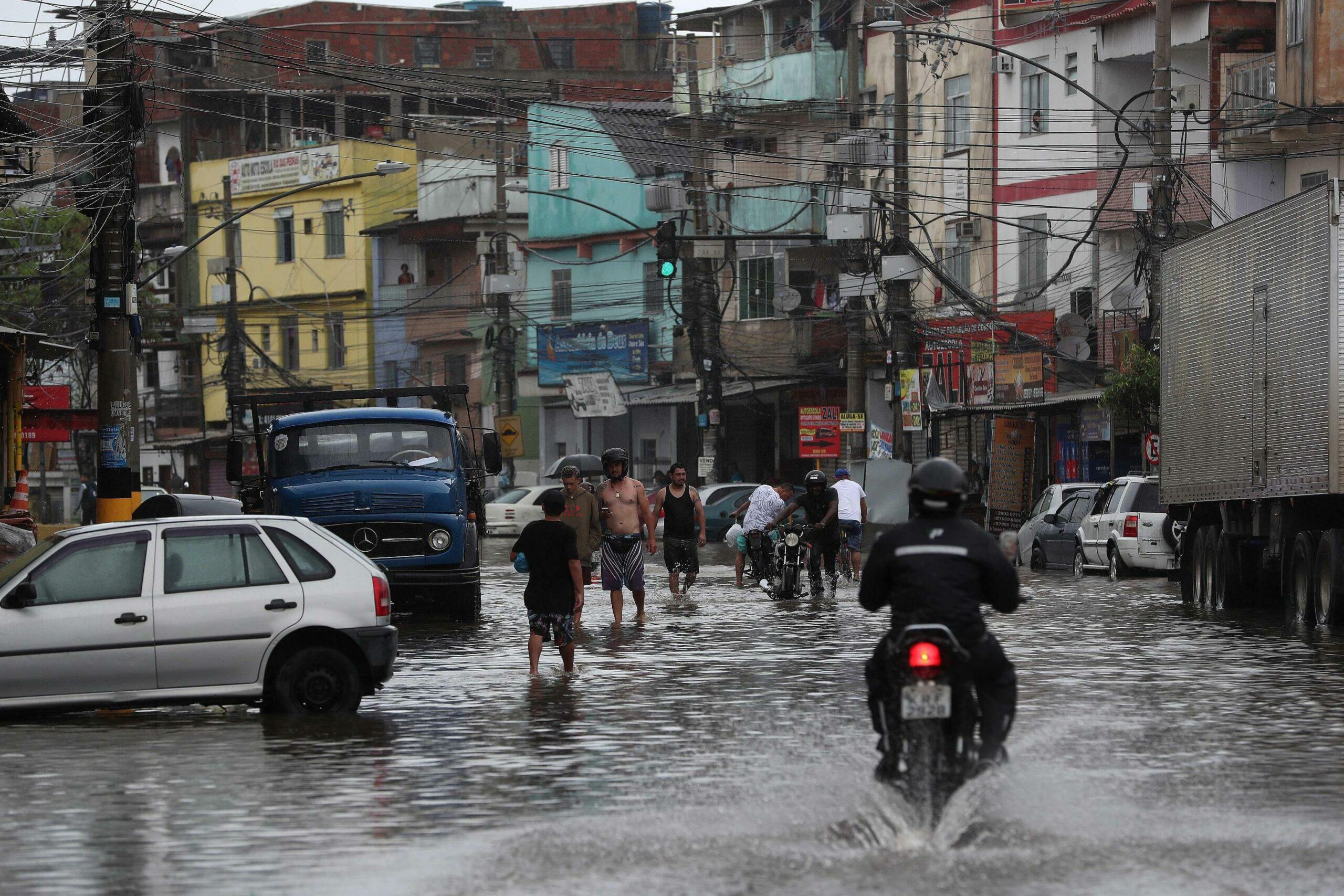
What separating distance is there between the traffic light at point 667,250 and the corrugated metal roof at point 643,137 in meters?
32.9

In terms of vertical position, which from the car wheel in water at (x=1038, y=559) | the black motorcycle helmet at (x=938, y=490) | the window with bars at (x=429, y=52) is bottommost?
the car wheel in water at (x=1038, y=559)

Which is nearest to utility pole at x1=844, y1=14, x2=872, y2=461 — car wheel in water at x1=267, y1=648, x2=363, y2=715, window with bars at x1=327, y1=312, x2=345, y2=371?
window with bars at x1=327, y1=312, x2=345, y2=371

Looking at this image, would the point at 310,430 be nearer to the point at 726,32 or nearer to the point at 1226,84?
the point at 1226,84

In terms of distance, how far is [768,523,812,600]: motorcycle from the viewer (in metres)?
28.6

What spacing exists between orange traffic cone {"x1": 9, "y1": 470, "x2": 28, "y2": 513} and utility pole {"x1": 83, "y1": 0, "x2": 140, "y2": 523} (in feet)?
21.6

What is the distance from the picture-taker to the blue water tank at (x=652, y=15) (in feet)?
292

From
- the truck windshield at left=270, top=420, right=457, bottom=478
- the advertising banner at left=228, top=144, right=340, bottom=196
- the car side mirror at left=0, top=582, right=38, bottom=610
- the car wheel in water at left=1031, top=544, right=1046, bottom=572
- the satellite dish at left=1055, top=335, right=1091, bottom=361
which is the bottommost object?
the car wheel in water at left=1031, top=544, right=1046, bottom=572

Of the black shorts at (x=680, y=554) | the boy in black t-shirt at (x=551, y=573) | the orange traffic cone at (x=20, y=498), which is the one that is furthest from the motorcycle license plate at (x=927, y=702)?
the orange traffic cone at (x=20, y=498)

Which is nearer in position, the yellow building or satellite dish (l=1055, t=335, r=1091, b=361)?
satellite dish (l=1055, t=335, r=1091, b=361)

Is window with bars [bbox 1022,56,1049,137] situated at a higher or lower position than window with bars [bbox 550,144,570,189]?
lower

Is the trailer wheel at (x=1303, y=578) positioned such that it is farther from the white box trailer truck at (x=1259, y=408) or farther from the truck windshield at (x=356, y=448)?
the truck windshield at (x=356, y=448)

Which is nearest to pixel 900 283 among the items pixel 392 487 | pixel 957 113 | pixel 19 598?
pixel 957 113

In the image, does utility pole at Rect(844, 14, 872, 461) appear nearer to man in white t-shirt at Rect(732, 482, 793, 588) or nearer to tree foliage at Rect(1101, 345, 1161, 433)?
tree foliage at Rect(1101, 345, 1161, 433)

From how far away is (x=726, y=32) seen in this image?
6869 centimetres
